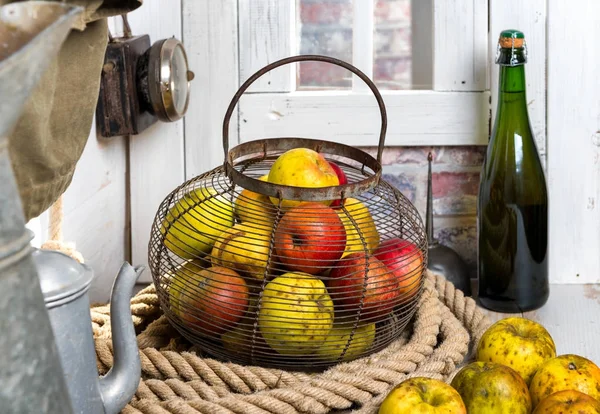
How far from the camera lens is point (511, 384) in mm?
922

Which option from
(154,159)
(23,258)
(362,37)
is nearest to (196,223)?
(154,159)

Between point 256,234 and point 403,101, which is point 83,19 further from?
point 403,101

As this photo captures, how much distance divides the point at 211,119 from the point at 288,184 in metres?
0.57

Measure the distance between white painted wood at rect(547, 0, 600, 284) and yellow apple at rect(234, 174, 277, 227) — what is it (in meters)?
0.68

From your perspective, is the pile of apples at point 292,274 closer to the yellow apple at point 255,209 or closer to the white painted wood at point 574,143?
the yellow apple at point 255,209

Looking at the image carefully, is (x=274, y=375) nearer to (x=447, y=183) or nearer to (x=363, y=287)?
(x=363, y=287)

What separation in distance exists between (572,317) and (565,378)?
18.3 inches

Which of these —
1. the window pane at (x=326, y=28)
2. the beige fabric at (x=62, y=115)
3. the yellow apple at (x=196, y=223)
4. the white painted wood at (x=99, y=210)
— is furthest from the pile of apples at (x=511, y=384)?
the window pane at (x=326, y=28)

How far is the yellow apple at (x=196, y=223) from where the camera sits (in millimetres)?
1077

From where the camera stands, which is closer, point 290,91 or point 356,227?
point 356,227

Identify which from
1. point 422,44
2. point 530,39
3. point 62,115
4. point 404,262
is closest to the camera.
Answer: point 62,115

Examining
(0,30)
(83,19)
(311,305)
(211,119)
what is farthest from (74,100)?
(211,119)

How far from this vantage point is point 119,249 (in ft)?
5.17

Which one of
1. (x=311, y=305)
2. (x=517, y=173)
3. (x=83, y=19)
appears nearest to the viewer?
(x=83, y=19)
